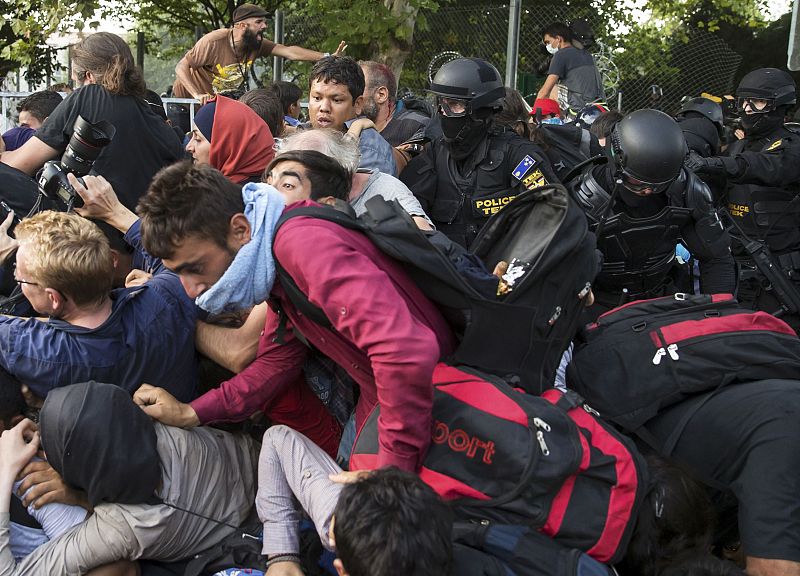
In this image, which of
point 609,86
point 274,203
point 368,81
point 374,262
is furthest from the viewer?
point 609,86

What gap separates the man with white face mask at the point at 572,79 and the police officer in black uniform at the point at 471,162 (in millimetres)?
4138

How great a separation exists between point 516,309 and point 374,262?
430mm

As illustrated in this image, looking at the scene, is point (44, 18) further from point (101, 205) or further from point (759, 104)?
point (759, 104)

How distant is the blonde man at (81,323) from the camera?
278 centimetres

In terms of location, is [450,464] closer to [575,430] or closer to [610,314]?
[575,430]

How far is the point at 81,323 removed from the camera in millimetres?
2863

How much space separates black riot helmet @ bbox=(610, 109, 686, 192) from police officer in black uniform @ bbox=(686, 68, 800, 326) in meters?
1.76

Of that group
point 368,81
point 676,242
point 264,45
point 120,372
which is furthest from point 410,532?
point 264,45

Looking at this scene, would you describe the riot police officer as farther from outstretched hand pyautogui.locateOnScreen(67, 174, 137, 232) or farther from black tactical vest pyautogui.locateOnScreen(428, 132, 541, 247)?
outstretched hand pyautogui.locateOnScreen(67, 174, 137, 232)

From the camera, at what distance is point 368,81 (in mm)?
5465

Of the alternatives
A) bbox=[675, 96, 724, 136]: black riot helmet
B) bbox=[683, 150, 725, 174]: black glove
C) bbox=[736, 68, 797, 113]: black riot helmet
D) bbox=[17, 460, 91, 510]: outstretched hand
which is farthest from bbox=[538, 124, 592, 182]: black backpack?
bbox=[17, 460, 91, 510]: outstretched hand

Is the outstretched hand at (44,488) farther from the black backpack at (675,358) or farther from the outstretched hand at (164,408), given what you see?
the black backpack at (675,358)

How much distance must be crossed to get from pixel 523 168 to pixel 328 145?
1429 mm

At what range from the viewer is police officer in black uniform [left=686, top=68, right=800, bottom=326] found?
5973 millimetres
